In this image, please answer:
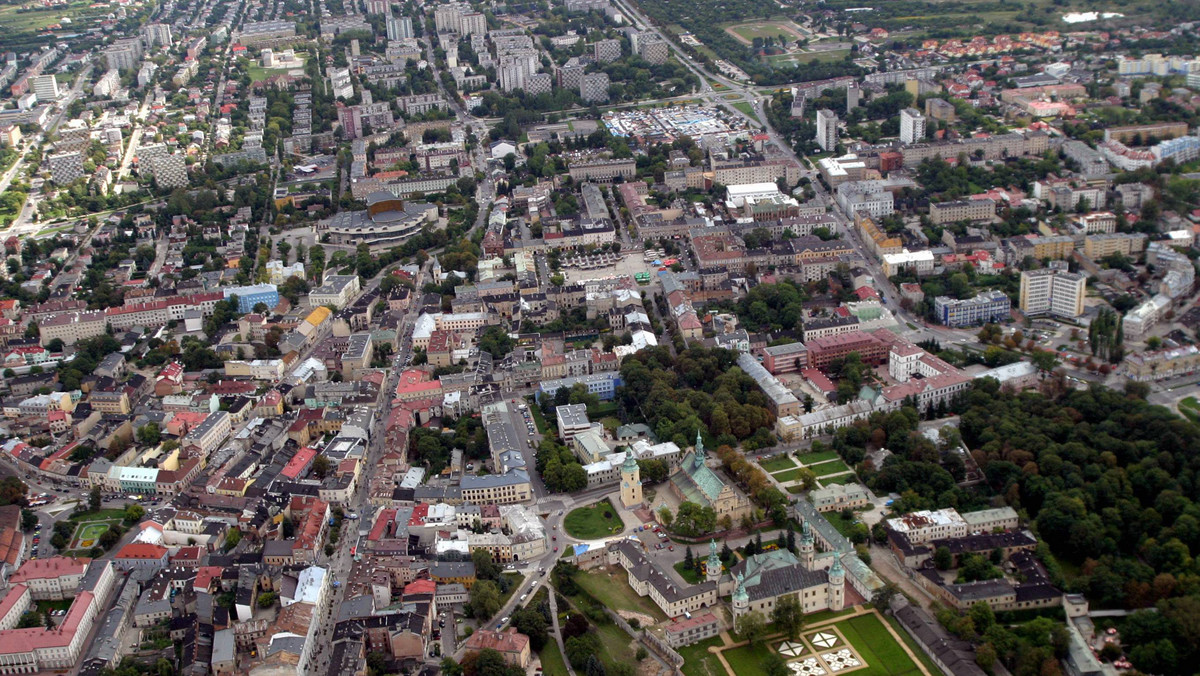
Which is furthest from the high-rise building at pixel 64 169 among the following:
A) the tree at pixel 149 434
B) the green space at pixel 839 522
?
the green space at pixel 839 522

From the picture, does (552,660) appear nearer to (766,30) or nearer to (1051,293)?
(1051,293)

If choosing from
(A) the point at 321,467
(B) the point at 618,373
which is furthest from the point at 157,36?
(A) the point at 321,467

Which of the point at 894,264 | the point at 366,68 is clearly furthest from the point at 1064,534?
the point at 366,68

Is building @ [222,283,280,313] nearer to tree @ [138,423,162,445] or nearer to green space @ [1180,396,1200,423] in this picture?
tree @ [138,423,162,445]

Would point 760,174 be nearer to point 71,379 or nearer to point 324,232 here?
point 324,232

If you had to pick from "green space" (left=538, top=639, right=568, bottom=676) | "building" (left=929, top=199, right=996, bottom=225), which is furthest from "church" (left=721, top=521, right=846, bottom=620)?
"building" (left=929, top=199, right=996, bottom=225)

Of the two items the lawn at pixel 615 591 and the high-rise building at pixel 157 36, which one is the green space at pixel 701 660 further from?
the high-rise building at pixel 157 36

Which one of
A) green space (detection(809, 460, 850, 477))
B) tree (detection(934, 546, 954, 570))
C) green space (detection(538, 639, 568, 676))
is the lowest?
green space (detection(809, 460, 850, 477))
